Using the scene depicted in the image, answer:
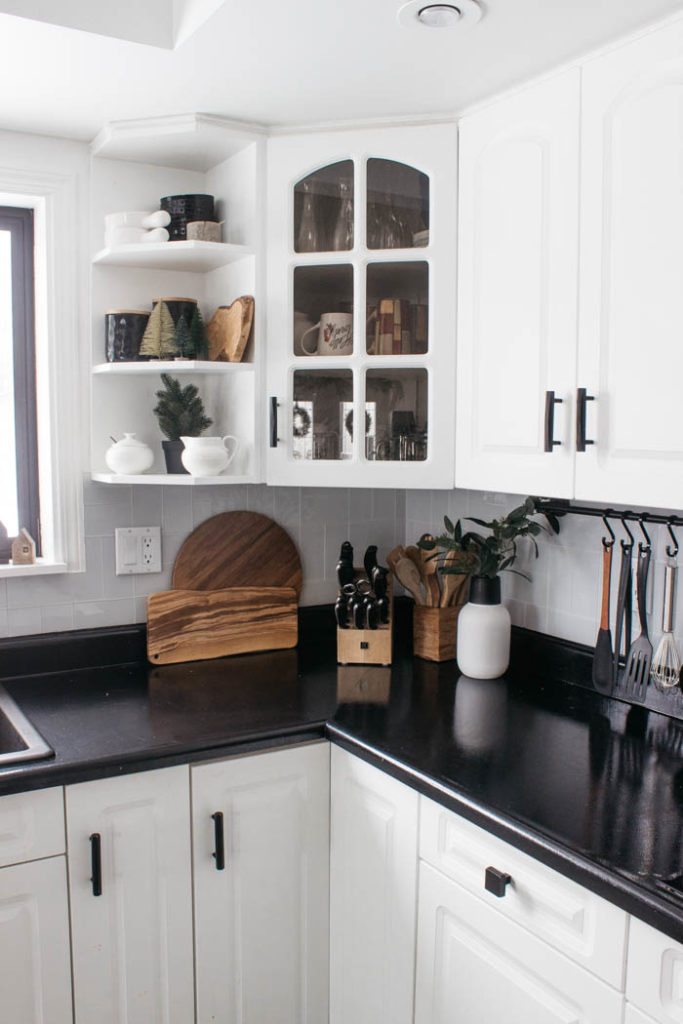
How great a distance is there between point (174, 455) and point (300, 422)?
332mm

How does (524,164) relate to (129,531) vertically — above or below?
above

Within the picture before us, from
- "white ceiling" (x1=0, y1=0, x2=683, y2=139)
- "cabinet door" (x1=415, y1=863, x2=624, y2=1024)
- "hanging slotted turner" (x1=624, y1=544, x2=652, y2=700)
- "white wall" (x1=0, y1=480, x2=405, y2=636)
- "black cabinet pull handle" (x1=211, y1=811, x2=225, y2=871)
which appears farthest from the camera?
"white wall" (x1=0, y1=480, x2=405, y2=636)

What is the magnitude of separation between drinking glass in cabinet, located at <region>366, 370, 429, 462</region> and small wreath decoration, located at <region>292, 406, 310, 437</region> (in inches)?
A: 5.7

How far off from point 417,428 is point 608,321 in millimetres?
533

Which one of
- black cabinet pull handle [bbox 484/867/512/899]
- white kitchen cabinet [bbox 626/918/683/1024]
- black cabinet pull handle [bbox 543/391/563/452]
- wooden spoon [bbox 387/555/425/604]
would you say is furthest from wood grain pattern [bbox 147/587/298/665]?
white kitchen cabinet [bbox 626/918/683/1024]

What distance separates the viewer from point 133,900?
157 centimetres

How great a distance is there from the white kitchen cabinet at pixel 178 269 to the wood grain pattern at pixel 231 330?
25 mm

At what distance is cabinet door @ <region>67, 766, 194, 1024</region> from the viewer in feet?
5.02

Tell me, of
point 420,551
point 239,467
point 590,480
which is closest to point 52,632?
point 239,467

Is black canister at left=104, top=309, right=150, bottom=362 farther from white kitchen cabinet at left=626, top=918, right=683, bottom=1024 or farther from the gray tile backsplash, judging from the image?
white kitchen cabinet at left=626, top=918, right=683, bottom=1024

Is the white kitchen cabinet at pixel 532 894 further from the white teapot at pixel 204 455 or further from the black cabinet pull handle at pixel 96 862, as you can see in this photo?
the white teapot at pixel 204 455

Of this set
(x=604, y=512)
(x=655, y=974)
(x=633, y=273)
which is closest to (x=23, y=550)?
(x=604, y=512)

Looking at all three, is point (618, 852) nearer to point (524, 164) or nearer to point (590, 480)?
point (590, 480)

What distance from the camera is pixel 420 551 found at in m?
2.27
